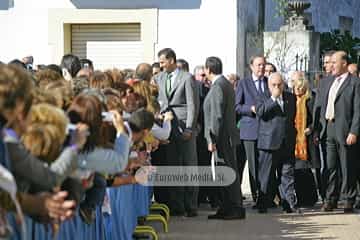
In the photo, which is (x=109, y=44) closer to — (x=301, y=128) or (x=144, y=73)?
(x=301, y=128)

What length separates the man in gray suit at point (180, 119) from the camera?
416 inches

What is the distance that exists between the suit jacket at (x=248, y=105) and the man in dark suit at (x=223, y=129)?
0.57m

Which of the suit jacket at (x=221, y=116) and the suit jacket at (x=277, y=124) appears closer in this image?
the suit jacket at (x=221, y=116)

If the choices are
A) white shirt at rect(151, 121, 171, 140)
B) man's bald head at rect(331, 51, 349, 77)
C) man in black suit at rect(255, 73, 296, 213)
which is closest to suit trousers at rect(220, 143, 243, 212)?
man in black suit at rect(255, 73, 296, 213)

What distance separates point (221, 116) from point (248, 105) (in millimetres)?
916

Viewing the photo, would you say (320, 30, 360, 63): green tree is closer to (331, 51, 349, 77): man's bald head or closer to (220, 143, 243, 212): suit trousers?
(331, 51, 349, 77): man's bald head

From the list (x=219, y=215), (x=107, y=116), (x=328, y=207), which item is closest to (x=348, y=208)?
(x=328, y=207)

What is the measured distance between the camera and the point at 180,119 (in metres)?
10.7

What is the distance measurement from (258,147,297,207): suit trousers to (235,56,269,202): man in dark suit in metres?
0.18

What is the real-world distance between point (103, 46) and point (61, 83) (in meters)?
11.7

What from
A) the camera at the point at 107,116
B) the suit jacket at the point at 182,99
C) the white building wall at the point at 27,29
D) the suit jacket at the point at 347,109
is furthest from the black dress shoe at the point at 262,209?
the white building wall at the point at 27,29

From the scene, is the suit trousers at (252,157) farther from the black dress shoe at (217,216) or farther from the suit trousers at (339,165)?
the suit trousers at (339,165)

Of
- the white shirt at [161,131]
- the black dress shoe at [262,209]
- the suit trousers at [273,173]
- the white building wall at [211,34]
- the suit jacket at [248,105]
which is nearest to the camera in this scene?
the white shirt at [161,131]

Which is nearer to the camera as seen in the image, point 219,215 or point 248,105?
point 219,215
